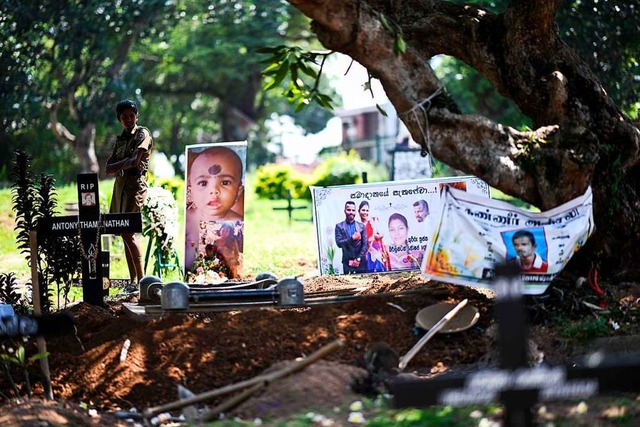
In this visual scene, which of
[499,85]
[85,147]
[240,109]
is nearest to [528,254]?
[499,85]

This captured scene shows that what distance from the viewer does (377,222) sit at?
14938mm

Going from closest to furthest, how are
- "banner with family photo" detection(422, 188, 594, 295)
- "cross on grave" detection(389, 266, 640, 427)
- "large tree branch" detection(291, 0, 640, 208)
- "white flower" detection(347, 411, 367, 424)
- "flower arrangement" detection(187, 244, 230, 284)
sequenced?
"cross on grave" detection(389, 266, 640, 427)
"white flower" detection(347, 411, 367, 424)
"banner with family photo" detection(422, 188, 594, 295)
"large tree branch" detection(291, 0, 640, 208)
"flower arrangement" detection(187, 244, 230, 284)

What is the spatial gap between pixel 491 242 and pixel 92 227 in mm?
4210

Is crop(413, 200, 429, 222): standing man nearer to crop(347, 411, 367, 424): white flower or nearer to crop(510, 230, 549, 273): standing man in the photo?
crop(510, 230, 549, 273): standing man

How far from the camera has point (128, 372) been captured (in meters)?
8.96

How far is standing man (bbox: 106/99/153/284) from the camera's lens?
42.3ft

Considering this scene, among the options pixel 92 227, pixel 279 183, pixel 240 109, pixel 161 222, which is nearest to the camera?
pixel 92 227

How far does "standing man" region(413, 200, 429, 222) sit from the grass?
2278 millimetres

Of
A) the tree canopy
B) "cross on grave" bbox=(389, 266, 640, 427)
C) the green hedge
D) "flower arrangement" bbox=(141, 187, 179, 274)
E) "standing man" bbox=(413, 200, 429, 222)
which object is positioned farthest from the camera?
the tree canopy

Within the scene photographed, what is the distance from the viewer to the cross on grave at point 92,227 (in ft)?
36.6

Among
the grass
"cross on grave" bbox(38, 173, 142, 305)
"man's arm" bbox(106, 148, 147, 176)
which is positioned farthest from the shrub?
"cross on grave" bbox(38, 173, 142, 305)

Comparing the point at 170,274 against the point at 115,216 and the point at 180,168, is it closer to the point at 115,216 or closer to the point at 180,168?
the point at 115,216

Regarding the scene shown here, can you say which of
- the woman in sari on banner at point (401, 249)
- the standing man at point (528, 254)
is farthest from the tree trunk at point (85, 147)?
the standing man at point (528, 254)

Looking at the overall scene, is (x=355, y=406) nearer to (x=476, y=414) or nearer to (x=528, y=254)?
(x=476, y=414)
